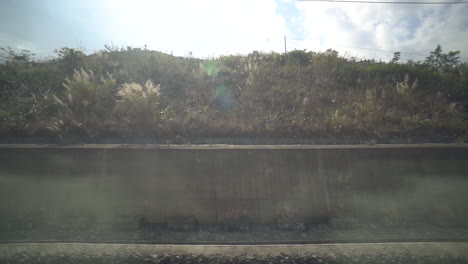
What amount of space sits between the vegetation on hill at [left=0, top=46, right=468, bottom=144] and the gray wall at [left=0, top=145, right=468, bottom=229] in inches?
87.8

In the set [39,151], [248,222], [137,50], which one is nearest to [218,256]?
[248,222]

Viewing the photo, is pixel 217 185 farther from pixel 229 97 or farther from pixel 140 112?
pixel 229 97

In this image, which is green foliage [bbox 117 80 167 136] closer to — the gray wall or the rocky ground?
the gray wall

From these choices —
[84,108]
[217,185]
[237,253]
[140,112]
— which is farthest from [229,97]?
[237,253]

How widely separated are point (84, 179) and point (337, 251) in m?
5.96

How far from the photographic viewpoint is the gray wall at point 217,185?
23.0ft

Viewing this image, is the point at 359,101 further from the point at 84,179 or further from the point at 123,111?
the point at 84,179

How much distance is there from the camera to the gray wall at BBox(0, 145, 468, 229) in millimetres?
7012

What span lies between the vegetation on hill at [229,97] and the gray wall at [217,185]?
2.23m

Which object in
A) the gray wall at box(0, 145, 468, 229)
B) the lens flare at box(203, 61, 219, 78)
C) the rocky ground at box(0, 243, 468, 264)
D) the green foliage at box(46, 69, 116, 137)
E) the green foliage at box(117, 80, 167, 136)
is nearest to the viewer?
the rocky ground at box(0, 243, 468, 264)

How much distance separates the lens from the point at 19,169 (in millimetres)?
7230

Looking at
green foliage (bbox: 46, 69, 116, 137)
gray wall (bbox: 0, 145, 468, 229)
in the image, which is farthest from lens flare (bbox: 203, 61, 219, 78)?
gray wall (bbox: 0, 145, 468, 229)

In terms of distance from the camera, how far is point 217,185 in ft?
23.4

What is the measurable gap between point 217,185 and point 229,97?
19.7 feet
